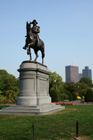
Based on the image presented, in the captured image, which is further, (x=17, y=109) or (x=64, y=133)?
(x=17, y=109)

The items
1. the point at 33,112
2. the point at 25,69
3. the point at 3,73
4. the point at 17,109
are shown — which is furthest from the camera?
the point at 3,73

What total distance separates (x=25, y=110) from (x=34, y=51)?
25.4 ft

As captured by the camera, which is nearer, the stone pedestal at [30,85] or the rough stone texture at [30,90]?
the rough stone texture at [30,90]

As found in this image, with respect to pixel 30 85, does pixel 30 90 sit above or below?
below

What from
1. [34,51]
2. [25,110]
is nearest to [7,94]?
[34,51]

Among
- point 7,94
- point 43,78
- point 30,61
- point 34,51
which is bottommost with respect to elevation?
point 7,94

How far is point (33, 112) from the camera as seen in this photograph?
1503 cm

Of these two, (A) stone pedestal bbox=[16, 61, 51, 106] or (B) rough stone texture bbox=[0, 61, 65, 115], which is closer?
(B) rough stone texture bbox=[0, 61, 65, 115]

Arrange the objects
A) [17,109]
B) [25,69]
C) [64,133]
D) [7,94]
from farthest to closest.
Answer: [7,94], [25,69], [17,109], [64,133]

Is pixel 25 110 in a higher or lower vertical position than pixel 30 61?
lower

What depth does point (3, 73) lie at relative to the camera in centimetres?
5747

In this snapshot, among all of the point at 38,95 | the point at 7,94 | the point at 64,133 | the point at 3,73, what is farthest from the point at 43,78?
the point at 3,73

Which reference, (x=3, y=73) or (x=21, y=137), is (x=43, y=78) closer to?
(x=21, y=137)

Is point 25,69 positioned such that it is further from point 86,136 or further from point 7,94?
point 7,94
